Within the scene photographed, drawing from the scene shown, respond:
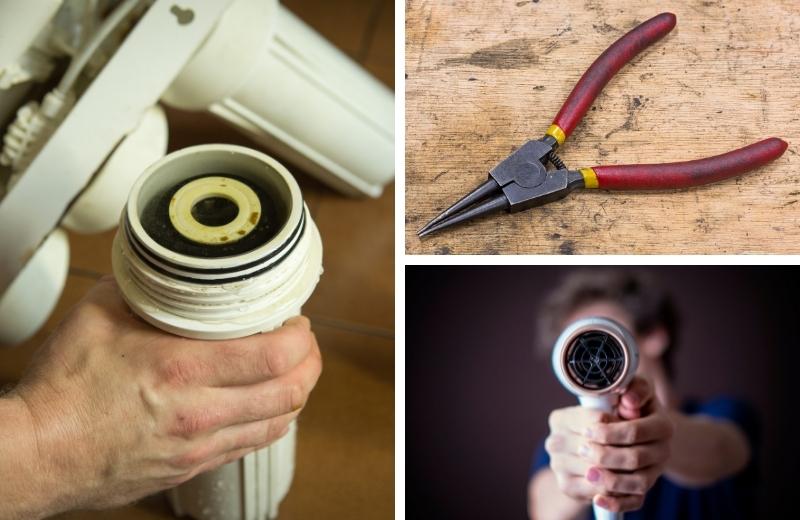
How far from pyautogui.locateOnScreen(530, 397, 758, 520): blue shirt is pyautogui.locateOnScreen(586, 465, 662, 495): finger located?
0.01 metres

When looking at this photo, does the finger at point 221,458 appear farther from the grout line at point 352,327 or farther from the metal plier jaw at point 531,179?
the grout line at point 352,327

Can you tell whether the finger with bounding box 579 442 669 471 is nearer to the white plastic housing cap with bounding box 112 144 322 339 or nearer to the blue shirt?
the blue shirt

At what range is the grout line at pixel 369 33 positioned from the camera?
3.25ft

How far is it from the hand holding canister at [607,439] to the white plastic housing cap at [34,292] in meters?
0.41

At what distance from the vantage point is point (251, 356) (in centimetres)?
44

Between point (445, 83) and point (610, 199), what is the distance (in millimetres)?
108

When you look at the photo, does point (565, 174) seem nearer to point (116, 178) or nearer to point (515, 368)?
point (515, 368)

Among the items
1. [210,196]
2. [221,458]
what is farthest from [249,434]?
[210,196]

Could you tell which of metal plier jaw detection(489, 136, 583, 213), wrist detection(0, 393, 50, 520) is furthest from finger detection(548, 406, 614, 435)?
wrist detection(0, 393, 50, 520)

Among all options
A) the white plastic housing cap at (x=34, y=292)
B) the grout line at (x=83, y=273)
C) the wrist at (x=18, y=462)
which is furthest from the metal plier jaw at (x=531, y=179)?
the grout line at (x=83, y=273)

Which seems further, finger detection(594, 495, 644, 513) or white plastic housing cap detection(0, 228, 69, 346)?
white plastic housing cap detection(0, 228, 69, 346)

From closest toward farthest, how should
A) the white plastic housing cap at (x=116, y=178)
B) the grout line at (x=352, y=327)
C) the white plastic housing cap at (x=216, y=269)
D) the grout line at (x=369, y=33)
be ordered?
the white plastic housing cap at (x=216, y=269) < the white plastic housing cap at (x=116, y=178) < the grout line at (x=352, y=327) < the grout line at (x=369, y=33)

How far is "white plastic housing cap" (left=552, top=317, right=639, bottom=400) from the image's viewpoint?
0.42 metres

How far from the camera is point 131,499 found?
19.1 inches
